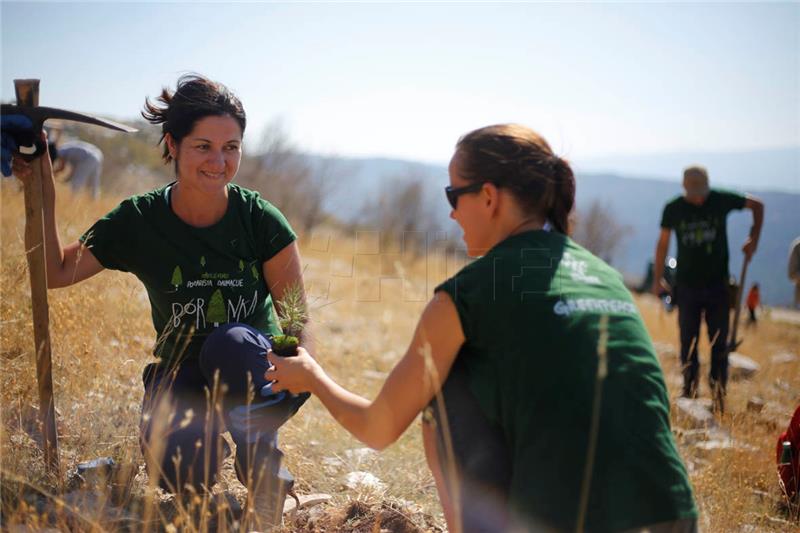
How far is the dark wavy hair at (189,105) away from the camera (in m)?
2.84

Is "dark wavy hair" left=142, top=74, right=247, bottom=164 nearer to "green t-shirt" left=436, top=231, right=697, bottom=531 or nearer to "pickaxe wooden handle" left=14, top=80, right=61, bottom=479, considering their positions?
"pickaxe wooden handle" left=14, top=80, right=61, bottom=479

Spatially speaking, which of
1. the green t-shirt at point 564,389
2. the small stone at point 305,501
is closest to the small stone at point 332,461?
the small stone at point 305,501

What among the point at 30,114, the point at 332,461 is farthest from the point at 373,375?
the point at 30,114

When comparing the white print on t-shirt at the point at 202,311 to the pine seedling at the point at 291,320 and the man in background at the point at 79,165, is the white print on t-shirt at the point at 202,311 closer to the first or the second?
the pine seedling at the point at 291,320

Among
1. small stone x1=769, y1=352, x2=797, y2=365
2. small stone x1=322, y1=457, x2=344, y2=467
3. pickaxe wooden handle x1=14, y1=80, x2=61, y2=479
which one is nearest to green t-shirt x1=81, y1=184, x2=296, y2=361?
pickaxe wooden handle x1=14, y1=80, x2=61, y2=479

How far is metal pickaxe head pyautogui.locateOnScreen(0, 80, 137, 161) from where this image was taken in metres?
2.58

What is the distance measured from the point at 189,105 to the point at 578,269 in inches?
70.1

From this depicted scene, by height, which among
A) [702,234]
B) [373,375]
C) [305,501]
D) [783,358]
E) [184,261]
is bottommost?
[783,358]

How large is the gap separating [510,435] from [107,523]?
1499 millimetres

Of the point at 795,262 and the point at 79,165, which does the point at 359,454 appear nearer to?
the point at 795,262

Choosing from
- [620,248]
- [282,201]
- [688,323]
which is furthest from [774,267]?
[688,323]

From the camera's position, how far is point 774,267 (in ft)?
169

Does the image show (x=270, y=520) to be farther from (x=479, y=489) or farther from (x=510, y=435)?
(x=510, y=435)

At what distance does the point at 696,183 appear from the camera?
5781 millimetres
